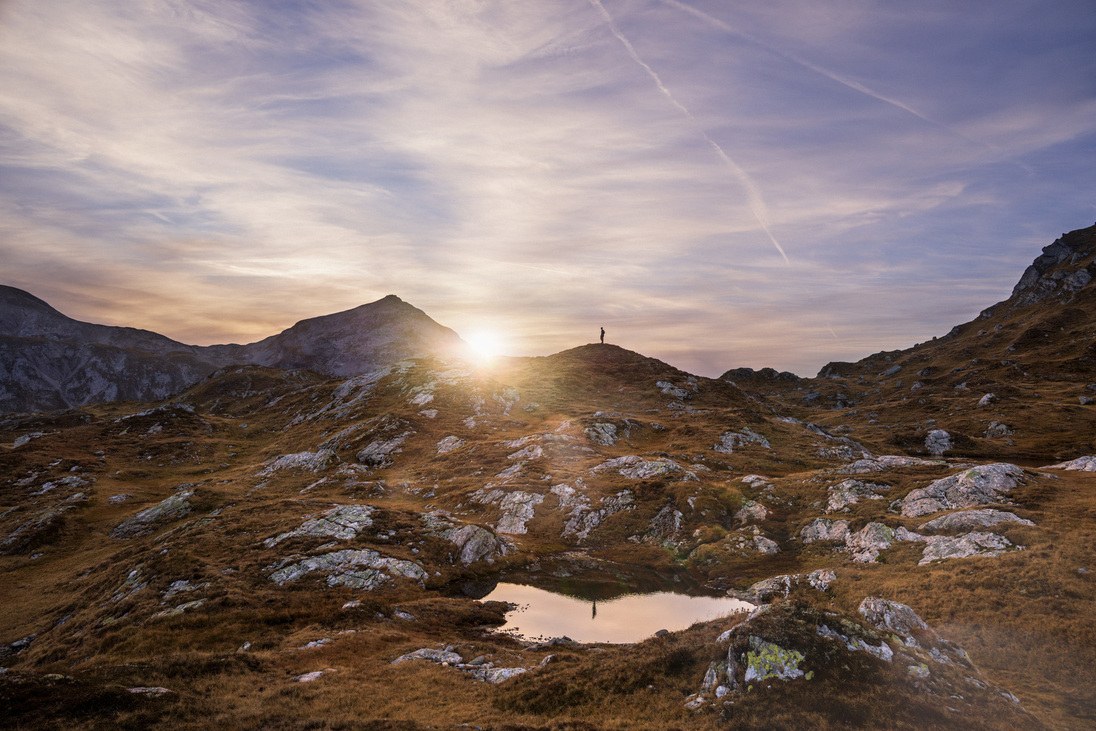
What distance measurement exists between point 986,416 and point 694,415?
93551 millimetres

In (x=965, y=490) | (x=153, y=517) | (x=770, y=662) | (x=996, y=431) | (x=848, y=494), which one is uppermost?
(x=996, y=431)

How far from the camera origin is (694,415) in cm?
13250

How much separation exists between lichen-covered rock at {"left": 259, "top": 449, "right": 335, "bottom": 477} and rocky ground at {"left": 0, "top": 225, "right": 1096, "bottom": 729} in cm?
83

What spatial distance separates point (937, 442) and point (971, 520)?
328 ft

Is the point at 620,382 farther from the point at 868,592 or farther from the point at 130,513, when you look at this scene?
the point at 130,513

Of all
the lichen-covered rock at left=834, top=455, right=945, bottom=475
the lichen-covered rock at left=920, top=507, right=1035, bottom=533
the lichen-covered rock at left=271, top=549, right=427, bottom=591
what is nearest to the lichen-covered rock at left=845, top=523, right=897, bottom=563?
the lichen-covered rock at left=920, top=507, right=1035, bottom=533

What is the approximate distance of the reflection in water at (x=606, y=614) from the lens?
139 feet

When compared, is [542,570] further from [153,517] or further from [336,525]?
[153,517]

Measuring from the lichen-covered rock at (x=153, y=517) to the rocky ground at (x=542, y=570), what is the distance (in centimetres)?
57

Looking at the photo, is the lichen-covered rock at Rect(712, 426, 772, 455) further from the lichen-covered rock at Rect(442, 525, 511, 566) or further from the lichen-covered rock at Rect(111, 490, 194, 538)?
the lichen-covered rock at Rect(111, 490, 194, 538)

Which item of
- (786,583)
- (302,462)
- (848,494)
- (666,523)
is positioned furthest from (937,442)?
(302,462)

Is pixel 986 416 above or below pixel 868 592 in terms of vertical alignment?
above

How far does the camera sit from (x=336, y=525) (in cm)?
6188

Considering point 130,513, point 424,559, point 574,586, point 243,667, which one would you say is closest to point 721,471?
point 574,586
